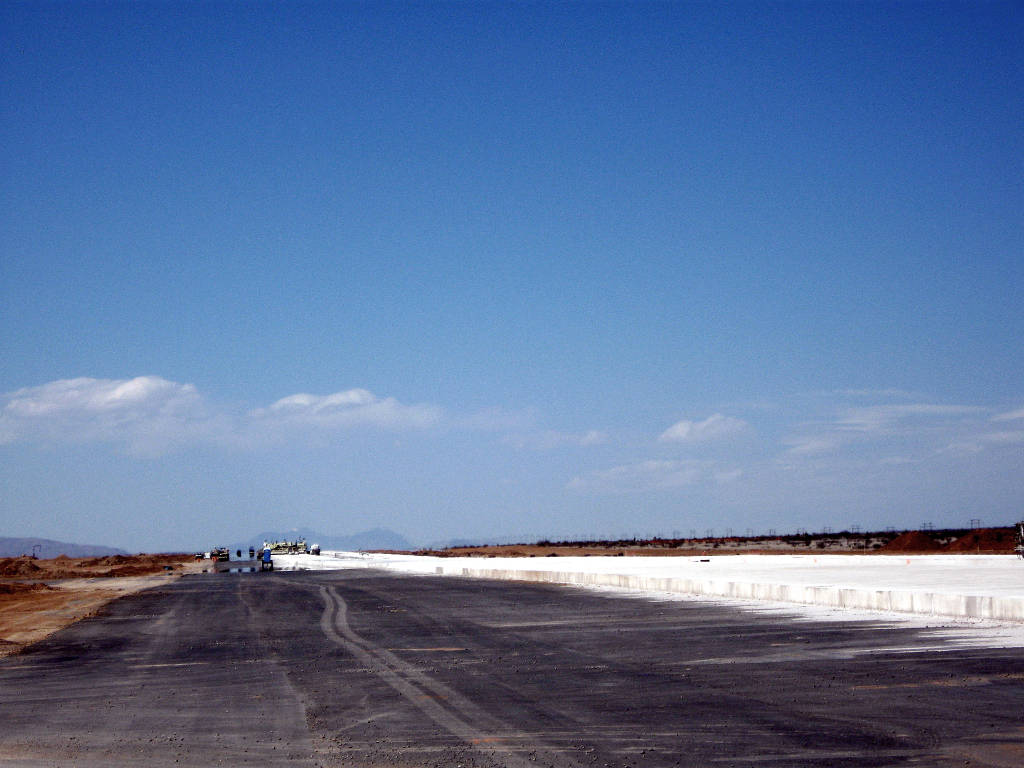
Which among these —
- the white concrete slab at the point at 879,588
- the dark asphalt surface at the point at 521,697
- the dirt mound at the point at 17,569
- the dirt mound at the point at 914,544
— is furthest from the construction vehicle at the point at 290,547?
the dark asphalt surface at the point at 521,697

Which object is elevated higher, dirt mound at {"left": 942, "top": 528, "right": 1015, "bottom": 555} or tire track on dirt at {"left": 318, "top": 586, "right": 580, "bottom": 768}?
dirt mound at {"left": 942, "top": 528, "right": 1015, "bottom": 555}

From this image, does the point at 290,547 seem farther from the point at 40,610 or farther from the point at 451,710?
the point at 451,710

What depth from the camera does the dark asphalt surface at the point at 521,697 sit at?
9773 mm

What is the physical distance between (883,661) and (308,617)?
1574 cm

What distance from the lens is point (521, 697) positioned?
1294 centimetres

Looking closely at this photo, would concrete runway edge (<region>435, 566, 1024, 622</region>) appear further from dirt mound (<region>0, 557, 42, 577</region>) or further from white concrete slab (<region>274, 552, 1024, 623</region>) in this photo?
dirt mound (<region>0, 557, 42, 577</region>)

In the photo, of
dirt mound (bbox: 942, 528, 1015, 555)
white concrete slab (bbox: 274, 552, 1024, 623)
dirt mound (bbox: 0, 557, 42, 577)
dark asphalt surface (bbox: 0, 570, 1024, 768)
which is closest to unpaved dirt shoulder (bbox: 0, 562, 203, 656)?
dark asphalt surface (bbox: 0, 570, 1024, 768)

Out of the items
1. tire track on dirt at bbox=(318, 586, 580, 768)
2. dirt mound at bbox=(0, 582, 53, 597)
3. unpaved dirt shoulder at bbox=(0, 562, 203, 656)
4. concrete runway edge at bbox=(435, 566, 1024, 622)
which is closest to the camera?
tire track on dirt at bbox=(318, 586, 580, 768)

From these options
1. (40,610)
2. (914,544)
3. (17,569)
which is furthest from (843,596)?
(17,569)

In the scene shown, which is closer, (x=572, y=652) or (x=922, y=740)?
(x=922, y=740)

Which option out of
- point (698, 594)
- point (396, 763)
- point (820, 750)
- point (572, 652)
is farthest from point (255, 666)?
point (698, 594)

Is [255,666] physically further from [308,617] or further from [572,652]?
[308,617]

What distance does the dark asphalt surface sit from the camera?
977cm

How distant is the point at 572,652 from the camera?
1792 cm
